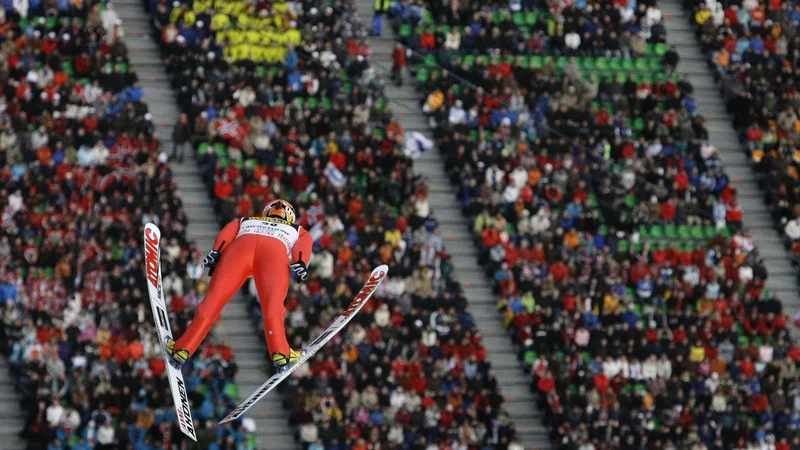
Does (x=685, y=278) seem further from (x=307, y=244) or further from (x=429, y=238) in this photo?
(x=307, y=244)

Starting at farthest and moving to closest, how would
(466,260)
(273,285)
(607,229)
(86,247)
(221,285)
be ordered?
(607,229)
(466,260)
(86,247)
(273,285)
(221,285)

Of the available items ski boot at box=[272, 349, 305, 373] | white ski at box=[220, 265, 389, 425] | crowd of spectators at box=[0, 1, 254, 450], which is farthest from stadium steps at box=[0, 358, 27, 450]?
ski boot at box=[272, 349, 305, 373]

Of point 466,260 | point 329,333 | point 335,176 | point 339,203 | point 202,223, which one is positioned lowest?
point 466,260

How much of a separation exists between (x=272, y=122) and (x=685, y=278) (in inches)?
272

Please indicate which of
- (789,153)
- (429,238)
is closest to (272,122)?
(429,238)

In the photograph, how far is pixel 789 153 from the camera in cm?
2891

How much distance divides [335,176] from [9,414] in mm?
6045

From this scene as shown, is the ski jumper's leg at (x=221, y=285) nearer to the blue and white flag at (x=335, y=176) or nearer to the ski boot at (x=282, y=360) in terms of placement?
the ski boot at (x=282, y=360)

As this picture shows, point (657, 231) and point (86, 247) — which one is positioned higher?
point (86, 247)

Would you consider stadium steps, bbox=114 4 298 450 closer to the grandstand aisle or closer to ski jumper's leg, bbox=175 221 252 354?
ski jumper's leg, bbox=175 221 252 354

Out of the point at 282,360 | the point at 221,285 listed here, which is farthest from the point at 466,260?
the point at 221,285

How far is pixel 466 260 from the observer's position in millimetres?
26969

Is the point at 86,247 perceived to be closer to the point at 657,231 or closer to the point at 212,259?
the point at 212,259

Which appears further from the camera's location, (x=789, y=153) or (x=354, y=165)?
(x=789, y=153)
